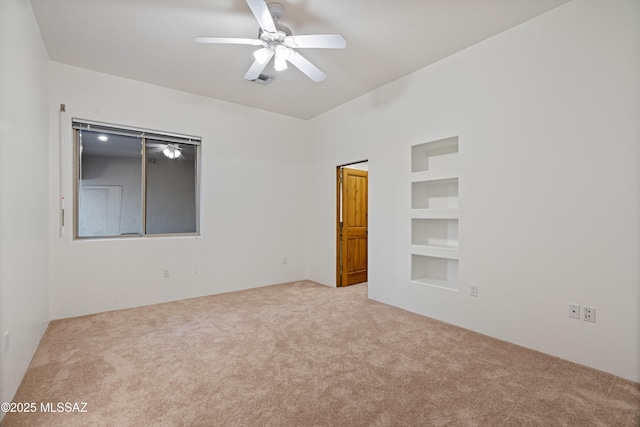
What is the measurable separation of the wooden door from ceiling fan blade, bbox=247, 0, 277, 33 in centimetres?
283

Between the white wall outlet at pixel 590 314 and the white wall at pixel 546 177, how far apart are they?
29 millimetres

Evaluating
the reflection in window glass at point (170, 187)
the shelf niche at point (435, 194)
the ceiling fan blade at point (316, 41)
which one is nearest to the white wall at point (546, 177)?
the shelf niche at point (435, 194)

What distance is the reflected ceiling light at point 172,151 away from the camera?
4311mm

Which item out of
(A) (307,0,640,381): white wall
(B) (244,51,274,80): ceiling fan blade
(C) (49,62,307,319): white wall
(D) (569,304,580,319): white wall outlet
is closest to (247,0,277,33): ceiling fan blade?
(B) (244,51,274,80): ceiling fan blade

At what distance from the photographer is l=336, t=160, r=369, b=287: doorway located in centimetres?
493

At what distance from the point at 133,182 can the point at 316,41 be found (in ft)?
10.4

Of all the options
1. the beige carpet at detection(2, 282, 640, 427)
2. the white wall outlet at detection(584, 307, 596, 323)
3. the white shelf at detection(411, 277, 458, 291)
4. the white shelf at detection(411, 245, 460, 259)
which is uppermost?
the white shelf at detection(411, 245, 460, 259)

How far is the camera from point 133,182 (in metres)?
4.11

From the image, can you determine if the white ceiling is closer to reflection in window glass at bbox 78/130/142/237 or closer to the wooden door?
reflection in window glass at bbox 78/130/142/237

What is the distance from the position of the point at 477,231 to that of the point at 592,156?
3.53 feet

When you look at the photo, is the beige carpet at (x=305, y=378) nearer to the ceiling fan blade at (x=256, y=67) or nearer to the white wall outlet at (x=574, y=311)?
the white wall outlet at (x=574, y=311)

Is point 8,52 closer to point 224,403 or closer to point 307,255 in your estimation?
point 224,403

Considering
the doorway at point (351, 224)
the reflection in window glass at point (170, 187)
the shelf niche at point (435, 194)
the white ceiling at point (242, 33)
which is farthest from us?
the doorway at point (351, 224)

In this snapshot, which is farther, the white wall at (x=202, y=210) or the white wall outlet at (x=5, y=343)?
the white wall at (x=202, y=210)
